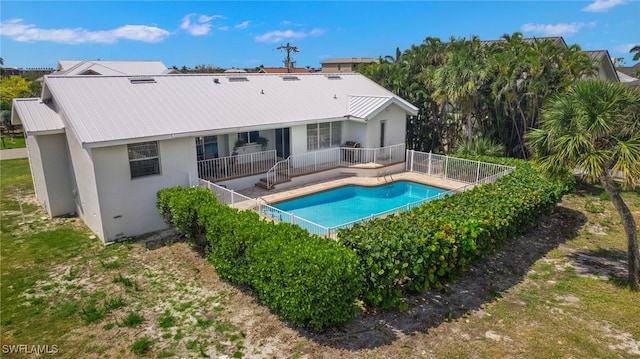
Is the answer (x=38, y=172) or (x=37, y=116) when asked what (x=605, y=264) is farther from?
(x=38, y=172)

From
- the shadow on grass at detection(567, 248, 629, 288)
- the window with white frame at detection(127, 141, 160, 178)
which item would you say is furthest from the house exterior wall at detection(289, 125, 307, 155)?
the shadow on grass at detection(567, 248, 629, 288)

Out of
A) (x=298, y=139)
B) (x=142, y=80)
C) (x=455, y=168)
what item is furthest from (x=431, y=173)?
(x=142, y=80)

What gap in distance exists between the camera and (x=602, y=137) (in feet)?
31.4

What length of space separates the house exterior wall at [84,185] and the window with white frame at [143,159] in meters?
1.23

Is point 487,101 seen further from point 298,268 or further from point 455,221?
point 298,268

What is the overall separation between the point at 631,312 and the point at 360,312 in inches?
236

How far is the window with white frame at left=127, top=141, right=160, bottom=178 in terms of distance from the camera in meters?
13.2


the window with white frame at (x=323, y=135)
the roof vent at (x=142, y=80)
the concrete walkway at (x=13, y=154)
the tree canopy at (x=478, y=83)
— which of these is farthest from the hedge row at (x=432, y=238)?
the concrete walkway at (x=13, y=154)

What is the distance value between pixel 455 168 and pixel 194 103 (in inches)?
480

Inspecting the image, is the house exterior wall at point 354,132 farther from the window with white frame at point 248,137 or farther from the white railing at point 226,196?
the white railing at point 226,196

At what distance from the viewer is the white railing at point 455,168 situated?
1703 cm

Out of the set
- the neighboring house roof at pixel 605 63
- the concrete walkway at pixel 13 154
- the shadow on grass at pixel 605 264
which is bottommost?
the shadow on grass at pixel 605 264

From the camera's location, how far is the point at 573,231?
1355 cm

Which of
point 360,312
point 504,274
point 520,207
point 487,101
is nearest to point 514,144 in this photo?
point 487,101
